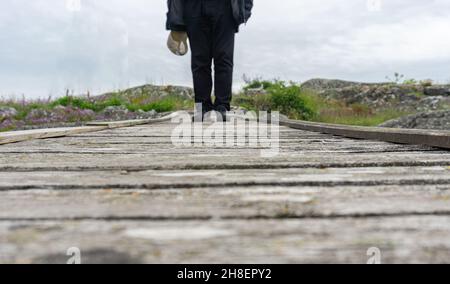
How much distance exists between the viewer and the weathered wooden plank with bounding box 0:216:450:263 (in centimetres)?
54

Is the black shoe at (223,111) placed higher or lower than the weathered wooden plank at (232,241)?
higher

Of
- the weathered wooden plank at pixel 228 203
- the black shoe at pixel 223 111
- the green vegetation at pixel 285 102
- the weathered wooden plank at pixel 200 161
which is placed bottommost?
the weathered wooden plank at pixel 228 203

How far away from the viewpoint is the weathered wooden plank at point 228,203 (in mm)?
692

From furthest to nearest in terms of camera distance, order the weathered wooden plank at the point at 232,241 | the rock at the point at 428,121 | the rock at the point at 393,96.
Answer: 1. the rock at the point at 393,96
2. the rock at the point at 428,121
3. the weathered wooden plank at the point at 232,241

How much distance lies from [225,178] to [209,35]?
3707 millimetres

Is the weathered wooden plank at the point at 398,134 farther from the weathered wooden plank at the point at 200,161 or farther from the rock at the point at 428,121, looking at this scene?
the rock at the point at 428,121

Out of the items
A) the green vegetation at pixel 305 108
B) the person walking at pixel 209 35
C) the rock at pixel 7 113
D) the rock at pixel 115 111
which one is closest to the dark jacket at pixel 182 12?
the person walking at pixel 209 35

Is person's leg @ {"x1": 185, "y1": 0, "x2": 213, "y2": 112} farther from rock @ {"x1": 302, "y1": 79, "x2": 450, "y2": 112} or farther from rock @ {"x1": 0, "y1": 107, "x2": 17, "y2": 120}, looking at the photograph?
rock @ {"x1": 302, "y1": 79, "x2": 450, "y2": 112}

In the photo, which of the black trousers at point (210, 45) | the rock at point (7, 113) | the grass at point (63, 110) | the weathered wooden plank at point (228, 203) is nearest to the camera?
the weathered wooden plank at point (228, 203)

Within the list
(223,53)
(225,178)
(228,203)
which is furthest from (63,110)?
A: (228,203)

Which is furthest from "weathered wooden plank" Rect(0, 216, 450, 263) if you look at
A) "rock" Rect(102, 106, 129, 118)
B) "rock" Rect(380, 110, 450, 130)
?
"rock" Rect(102, 106, 129, 118)
